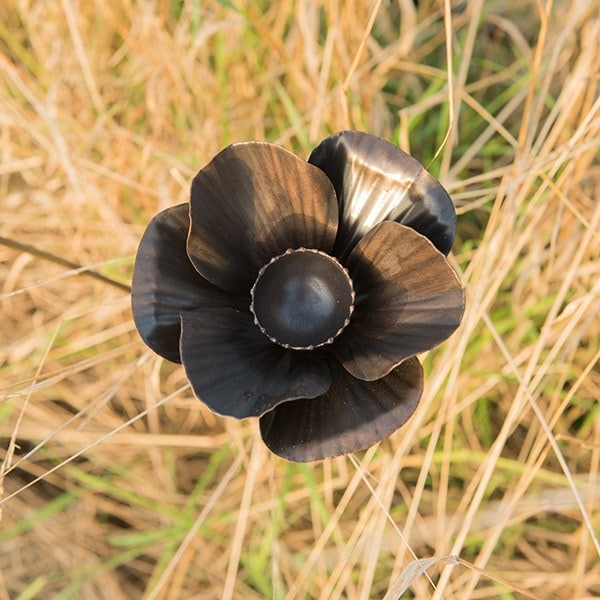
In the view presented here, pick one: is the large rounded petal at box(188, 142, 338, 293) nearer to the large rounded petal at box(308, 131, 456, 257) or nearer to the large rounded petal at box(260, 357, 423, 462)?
the large rounded petal at box(308, 131, 456, 257)

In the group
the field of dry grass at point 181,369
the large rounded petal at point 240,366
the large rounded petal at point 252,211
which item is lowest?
the field of dry grass at point 181,369

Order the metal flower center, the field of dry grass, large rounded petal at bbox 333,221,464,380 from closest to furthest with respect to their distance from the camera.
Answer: large rounded petal at bbox 333,221,464,380 < the metal flower center < the field of dry grass

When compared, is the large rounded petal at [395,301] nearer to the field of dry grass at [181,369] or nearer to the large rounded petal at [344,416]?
the large rounded petal at [344,416]

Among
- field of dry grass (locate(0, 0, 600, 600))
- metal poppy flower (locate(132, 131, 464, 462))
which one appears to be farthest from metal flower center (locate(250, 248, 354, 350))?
field of dry grass (locate(0, 0, 600, 600))

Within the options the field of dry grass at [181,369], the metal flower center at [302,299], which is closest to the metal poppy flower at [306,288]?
the metal flower center at [302,299]

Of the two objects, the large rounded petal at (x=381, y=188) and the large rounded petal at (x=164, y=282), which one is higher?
the large rounded petal at (x=381, y=188)
